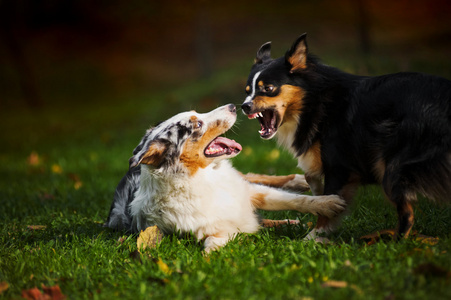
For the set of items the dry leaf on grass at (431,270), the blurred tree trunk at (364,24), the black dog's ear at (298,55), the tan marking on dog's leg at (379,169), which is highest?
the blurred tree trunk at (364,24)

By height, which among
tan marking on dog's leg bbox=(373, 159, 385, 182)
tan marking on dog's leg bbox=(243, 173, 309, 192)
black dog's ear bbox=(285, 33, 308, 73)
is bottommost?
tan marking on dog's leg bbox=(243, 173, 309, 192)

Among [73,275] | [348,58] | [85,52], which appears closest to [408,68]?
[348,58]

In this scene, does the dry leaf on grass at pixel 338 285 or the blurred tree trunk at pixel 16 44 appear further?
the blurred tree trunk at pixel 16 44

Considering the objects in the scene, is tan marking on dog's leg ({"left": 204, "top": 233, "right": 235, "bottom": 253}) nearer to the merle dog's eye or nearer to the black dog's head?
the merle dog's eye

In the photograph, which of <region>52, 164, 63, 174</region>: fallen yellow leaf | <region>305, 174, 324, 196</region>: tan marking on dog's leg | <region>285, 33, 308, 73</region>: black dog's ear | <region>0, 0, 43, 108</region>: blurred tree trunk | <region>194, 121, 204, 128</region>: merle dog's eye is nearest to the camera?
<region>194, 121, 204, 128</region>: merle dog's eye

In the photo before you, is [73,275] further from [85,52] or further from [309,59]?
[85,52]

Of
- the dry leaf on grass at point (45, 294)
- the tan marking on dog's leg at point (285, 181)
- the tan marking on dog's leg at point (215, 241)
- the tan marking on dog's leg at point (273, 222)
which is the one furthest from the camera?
the tan marking on dog's leg at point (285, 181)

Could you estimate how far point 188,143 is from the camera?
12.7 ft

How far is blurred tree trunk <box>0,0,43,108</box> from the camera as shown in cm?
1966

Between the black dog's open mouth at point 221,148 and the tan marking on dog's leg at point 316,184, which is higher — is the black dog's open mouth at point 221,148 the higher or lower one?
the higher one

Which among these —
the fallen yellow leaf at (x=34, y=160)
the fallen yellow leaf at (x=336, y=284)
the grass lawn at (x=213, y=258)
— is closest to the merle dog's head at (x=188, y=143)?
the grass lawn at (x=213, y=258)

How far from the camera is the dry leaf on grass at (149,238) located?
3.72 metres

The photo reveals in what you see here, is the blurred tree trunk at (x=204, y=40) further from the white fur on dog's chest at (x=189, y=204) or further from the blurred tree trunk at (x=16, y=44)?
A: the white fur on dog's chest at (x=189, y=204)

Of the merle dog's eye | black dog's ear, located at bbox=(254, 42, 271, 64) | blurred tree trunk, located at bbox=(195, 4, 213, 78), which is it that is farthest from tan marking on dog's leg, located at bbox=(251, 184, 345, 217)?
blurred tree trunk, located at bbox=(195, 4, 213, 78)
